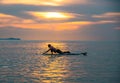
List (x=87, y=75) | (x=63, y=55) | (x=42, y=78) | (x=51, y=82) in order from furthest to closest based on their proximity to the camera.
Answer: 1. (x=63, y=55)
2. (x=87, y=75)
3. (x=42, y=78)
4. (x=51, y=82)

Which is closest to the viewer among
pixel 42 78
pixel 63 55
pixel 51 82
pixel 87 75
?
pixel 51 82

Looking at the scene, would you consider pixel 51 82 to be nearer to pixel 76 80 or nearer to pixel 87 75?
pixel 76 80

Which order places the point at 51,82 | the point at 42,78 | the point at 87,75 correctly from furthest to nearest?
the point at 87,75 → the point at 42,78 → the point at 51,82

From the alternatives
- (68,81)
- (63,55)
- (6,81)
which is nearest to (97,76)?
(68,81)

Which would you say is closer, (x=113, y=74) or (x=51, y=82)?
(x=51, y=82)

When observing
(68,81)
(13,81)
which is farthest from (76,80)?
(13,81)

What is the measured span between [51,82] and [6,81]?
11.2ft

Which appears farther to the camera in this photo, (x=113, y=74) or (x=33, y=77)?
(x=113, y=74)

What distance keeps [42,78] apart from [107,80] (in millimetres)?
5059

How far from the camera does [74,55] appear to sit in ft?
177

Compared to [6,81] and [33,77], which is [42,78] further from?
[6,81]

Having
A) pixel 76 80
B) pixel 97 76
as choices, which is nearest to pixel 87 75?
pixel 97 76

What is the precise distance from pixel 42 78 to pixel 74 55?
27.2m

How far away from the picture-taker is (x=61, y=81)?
2572 cm
